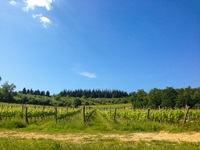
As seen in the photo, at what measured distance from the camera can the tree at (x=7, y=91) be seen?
116m

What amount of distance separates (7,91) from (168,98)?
87.0m

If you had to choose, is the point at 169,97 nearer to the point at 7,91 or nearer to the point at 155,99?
the point at 155,99

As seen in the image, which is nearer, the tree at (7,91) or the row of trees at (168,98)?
the row of trees at (168,98)

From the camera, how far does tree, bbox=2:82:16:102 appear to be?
→ 380 feet

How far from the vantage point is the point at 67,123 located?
19938 mm

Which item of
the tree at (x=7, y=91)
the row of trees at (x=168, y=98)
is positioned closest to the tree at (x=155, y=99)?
the row of trees at (x=168, y=98)

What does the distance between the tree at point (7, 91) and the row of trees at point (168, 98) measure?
224 ft

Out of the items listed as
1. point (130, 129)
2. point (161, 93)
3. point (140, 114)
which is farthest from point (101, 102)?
point (130, 129)

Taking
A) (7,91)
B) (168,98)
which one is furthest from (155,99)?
(7,91)

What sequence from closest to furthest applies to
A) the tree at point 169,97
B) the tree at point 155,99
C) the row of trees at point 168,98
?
the row of trees at point 168,98 → the tree at point 169,97 → the tree at point 155,99

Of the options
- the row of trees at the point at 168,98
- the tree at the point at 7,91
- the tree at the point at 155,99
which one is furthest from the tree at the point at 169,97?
the tree at the point at 7,91

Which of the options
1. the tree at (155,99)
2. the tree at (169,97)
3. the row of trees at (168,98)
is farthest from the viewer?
the tree at (155,99)

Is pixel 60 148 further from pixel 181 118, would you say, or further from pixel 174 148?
pixel 181 118

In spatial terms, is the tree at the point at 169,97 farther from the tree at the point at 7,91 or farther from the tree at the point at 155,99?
the tree at the point at 7,91
